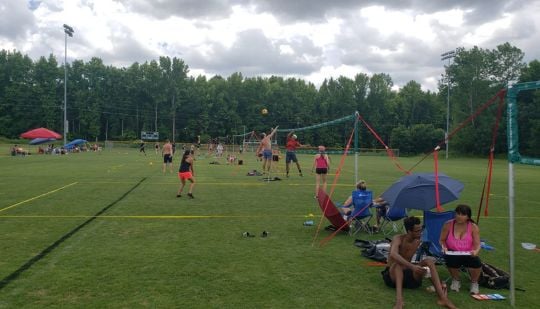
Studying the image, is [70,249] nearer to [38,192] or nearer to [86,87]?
[38,192]

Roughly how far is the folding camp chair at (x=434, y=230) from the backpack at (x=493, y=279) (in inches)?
32.0

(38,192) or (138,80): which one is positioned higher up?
(138,80)

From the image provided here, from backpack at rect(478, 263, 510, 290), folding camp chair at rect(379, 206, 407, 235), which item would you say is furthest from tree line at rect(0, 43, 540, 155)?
backpack at rect(478, 263, 510, 290)

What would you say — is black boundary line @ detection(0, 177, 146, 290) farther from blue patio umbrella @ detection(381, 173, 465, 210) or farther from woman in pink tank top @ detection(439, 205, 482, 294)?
woman in pink tank top @ detection(439, 205, 482, 294)

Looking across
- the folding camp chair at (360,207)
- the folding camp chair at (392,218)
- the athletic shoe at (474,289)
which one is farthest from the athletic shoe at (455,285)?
the folding camp chair at (360,207)

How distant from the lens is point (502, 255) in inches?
297

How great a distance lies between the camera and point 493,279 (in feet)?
19.4

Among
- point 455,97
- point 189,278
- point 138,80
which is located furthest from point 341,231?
point 138,80

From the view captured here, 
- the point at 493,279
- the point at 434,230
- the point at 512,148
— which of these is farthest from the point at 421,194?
the point at 512,148

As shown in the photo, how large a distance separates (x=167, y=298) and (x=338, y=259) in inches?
120

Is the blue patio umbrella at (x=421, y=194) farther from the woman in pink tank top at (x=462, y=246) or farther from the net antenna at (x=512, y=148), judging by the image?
the net antenna at (x=512, y=148)

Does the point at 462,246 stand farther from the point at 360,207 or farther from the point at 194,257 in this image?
the point at 194,257

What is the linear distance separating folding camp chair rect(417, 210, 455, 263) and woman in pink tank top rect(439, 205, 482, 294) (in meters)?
0.79

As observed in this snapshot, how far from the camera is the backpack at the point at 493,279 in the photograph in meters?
5.90
